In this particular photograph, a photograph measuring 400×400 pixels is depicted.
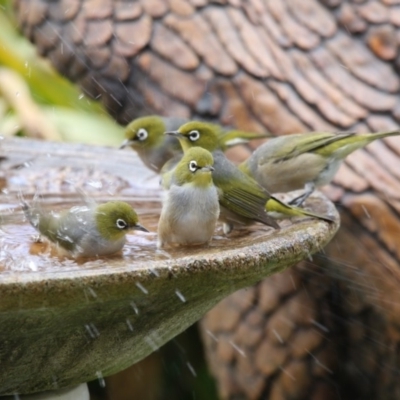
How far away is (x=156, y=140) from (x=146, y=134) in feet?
0.25

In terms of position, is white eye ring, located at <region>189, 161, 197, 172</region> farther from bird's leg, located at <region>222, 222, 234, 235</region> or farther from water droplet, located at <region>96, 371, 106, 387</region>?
water droplet, located at <region>96, 371, 106, 387</region>

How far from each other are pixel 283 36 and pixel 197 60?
667 mm

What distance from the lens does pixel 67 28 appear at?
23.0ft

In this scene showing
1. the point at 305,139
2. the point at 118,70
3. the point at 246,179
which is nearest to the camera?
the point at 246,179

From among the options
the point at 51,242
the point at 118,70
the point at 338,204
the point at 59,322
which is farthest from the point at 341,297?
the point at 59,322

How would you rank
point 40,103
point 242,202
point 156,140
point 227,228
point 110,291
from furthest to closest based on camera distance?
point 40,103 < point 156,140 < point 227,228 < point 242,202 < point 110,291

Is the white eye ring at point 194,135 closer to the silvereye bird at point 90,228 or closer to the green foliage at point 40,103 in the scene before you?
the silvereye bird at point 90,228

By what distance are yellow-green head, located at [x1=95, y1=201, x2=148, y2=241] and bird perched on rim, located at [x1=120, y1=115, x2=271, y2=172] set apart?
1639 millimetres

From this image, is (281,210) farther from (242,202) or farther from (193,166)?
(193,166)

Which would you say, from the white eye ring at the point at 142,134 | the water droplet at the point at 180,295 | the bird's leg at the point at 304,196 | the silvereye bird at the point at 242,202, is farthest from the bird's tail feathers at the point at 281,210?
the white eye ring at the point at 142,134

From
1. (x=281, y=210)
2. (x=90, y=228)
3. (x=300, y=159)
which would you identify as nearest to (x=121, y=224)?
(x=90, y=228)

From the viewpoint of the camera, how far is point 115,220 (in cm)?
365

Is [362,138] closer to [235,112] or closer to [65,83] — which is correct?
[235,112]

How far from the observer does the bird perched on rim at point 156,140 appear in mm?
5320
